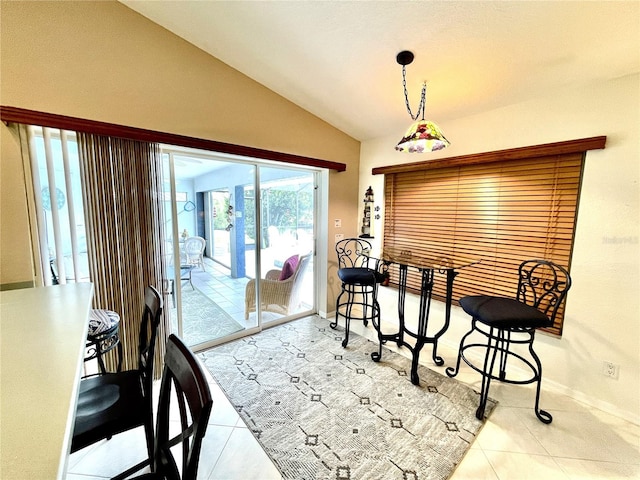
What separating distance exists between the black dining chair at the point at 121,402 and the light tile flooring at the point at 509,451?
0.34 m

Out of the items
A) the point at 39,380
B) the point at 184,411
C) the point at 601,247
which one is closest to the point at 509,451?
the point at 601,247

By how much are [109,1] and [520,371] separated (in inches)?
176

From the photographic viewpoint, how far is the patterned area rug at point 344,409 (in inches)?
63.1

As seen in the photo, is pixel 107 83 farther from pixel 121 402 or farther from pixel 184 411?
pixel 184 411

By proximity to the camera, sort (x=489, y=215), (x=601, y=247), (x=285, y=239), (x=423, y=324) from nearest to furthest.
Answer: (x=601, y=247) → (x=423, y=324) → (x=489, y=215) → (x=285, y=239)

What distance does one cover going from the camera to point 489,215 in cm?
259

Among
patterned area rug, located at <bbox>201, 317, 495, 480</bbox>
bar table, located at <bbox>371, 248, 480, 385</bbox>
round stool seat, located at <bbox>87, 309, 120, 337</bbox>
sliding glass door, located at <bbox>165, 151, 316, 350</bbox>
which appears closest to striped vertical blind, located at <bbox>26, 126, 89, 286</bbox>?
round stool seat, located at <bbox>87, 309, 120, 337</bbox>

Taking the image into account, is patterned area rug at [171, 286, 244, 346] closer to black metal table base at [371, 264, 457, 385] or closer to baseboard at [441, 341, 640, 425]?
black metal table base at [371, 264, 457, 385]

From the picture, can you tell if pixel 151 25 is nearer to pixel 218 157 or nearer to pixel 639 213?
pixel 218 157

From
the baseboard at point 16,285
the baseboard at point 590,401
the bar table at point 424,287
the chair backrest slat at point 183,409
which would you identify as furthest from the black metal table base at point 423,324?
the baseboard at point 16,285

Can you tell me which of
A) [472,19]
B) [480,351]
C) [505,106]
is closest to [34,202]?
[472,19]

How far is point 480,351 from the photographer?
272cm

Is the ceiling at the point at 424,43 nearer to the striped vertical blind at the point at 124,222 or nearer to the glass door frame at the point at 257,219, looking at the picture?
the glass door frame at the point at 257,219

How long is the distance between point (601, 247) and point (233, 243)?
3.30 metres
